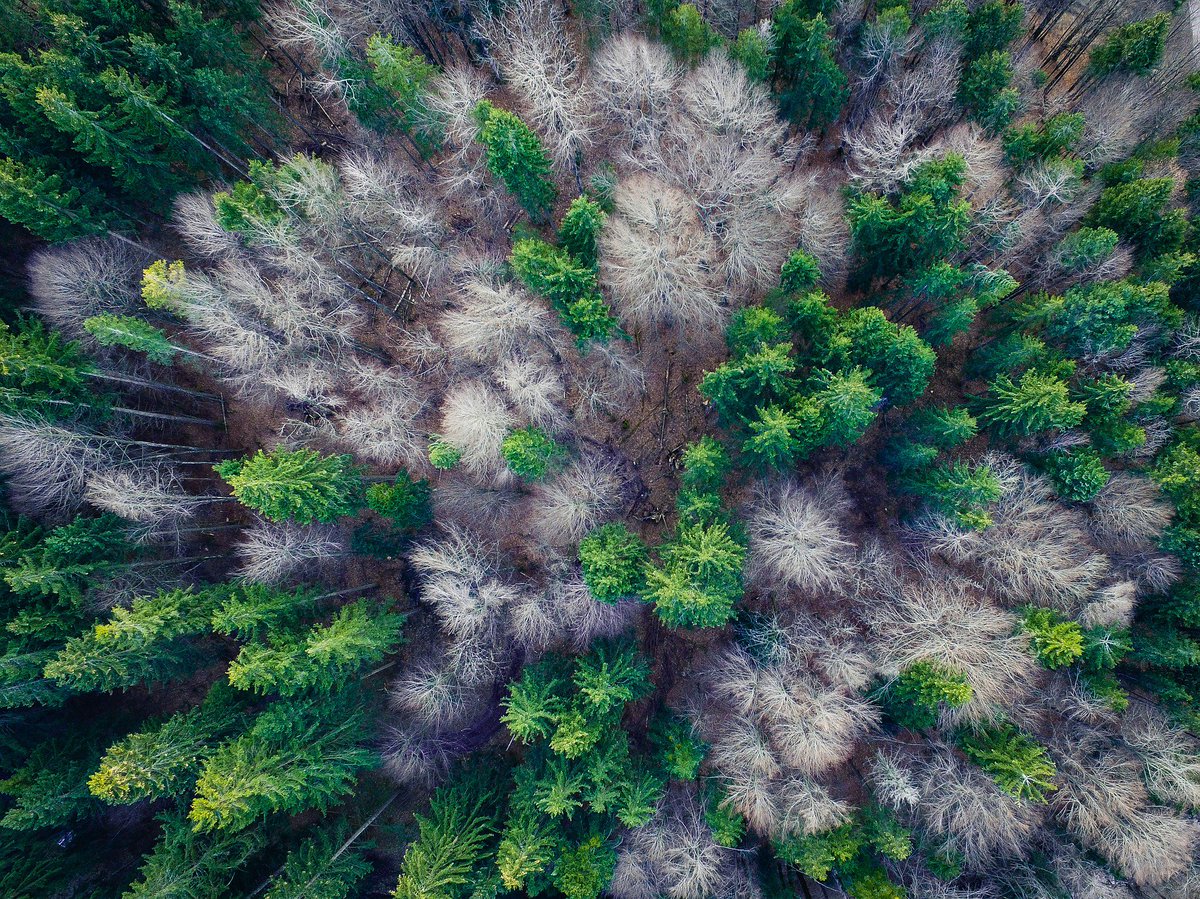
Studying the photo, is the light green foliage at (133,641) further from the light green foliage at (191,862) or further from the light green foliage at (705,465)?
the light green foliage at (705,465)

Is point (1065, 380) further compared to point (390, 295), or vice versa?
point (390, 295)

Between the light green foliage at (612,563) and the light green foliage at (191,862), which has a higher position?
the light green foliage at (612,563)

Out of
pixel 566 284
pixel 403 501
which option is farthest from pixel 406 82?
pixel 403 501

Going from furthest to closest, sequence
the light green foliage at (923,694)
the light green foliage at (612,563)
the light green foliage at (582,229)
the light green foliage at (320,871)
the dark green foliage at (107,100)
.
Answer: the light green foliage at (320,871)
the light green foliage at (612,563)
the light green foliage at (582,229)
the light green foliage at (923,694)
the dark green foliage at (107,100)

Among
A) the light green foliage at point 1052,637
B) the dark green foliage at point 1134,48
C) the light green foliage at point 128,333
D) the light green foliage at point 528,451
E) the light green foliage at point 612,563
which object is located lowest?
the light green foliage at point 128,333

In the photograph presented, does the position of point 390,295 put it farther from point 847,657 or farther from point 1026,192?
point 1026,192

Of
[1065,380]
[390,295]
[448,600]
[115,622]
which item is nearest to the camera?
[115,622]

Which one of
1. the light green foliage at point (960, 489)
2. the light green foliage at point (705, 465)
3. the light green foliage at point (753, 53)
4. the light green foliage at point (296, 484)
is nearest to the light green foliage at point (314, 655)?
the light green foliage at point (296, 484)

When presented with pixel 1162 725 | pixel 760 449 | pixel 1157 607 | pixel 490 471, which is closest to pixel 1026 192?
pixel 760 449

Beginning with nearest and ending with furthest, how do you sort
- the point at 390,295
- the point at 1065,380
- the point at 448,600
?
the point at 1065,380, the point at 448,600, the point at 390,295
